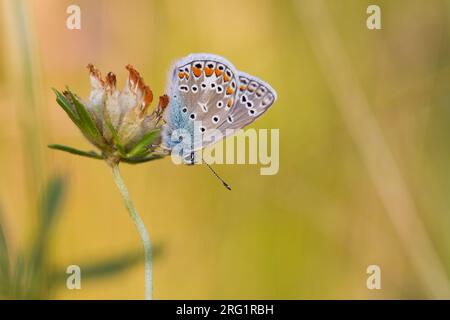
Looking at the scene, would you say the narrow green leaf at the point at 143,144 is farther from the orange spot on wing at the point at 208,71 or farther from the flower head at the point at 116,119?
the orange spot on wing at the point at 208,71

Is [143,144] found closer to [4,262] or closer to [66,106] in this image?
[66,106]

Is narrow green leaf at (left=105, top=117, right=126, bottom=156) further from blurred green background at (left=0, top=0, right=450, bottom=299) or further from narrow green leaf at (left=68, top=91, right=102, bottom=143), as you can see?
blurred green background at (left=0, top=0, right=450, bottom=299)

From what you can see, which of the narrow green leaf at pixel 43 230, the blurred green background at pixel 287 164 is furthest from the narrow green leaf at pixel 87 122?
the blurred green background at pixel 287 164

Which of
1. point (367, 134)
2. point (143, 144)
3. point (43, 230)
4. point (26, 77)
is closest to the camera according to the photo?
point (43, 230)

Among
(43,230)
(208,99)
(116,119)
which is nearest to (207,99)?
(208,99)
